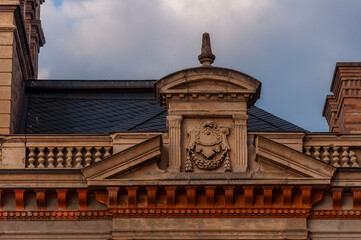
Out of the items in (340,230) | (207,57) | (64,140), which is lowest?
(340,230)

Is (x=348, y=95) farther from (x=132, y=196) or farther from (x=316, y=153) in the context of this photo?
(x=132, y=196)

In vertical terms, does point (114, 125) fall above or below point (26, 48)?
below

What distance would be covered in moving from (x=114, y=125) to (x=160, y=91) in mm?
4569

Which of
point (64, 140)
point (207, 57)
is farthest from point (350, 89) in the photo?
point (64, 140)

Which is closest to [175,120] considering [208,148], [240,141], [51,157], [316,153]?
[208,148]

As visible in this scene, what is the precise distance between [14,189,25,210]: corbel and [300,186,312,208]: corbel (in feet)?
21.1

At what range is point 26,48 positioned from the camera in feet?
117

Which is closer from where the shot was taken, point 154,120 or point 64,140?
point 64,140

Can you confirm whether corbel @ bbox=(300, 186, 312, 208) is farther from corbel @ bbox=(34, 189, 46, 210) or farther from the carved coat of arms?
corbel @ bbox=(34, 189, 46, 210)

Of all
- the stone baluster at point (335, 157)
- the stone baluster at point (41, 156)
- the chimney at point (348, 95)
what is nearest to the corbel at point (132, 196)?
the stone baluster at point (41, 156)

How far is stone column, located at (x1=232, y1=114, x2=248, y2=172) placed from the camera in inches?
1170

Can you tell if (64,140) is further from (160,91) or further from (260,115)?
(260,115)

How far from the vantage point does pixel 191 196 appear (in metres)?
29.3

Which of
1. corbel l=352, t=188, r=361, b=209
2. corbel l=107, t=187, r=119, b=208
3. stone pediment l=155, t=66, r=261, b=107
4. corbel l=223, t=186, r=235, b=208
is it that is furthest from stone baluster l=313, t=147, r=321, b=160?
corbel l=107, t=187, r=119, b=208
